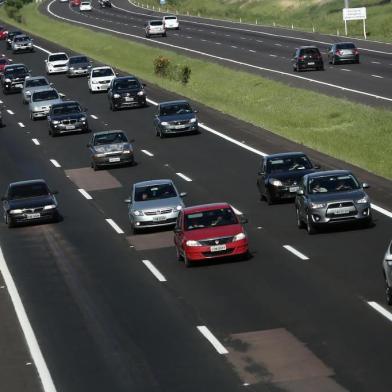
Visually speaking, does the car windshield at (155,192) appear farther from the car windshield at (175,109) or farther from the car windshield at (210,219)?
the car windshield at (175,109)

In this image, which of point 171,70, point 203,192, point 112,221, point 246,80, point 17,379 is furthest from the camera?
point 171,70

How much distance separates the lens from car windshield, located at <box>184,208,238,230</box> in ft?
104

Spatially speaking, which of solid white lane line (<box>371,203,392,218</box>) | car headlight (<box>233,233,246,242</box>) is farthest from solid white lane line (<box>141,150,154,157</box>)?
car headlight (<box>233,233,246,242</box>)

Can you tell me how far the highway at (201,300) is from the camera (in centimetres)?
2066

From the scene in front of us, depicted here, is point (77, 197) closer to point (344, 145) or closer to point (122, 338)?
point (344, 145)

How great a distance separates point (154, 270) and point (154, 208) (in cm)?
604

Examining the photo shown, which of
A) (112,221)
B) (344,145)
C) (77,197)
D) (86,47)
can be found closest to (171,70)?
(86,47)

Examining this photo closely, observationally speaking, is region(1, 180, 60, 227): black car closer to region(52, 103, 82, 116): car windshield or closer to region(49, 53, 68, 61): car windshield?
region(52, 103, 82, 116): car windshield

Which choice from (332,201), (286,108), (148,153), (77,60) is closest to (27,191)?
(332,201)

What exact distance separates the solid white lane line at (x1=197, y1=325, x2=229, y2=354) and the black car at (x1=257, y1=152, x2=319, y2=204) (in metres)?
16.3

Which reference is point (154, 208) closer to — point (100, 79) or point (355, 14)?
point (100, 79)

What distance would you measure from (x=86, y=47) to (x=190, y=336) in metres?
96.8

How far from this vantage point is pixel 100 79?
275 ft

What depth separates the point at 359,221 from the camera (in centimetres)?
3406
